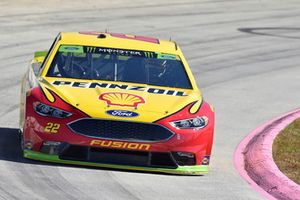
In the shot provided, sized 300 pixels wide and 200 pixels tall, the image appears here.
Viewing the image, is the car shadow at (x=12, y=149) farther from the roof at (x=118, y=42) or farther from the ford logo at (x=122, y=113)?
the roof at (x=118, y=42)

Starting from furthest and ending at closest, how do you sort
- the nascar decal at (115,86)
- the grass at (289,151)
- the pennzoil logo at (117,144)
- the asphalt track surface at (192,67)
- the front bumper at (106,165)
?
the nascar decal at (115,86) → the grass at (289,151) → the front bumper at (106,165) → the pennzoil logo at (117,144) → the asphalt track surface at (192,67)

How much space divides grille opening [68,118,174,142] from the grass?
5.13ft

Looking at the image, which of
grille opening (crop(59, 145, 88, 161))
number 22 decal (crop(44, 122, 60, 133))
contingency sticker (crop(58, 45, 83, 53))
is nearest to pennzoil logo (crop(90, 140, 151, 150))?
grille opening (crop(59, 145, 88, 161))

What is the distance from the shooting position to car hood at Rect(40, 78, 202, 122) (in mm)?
10648

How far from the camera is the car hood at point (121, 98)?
10.6m

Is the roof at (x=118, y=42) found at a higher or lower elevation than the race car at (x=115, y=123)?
higher

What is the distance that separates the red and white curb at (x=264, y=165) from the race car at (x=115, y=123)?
667mm

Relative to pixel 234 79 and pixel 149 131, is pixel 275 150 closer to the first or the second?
pixel 149 131

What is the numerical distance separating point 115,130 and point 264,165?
1949mm

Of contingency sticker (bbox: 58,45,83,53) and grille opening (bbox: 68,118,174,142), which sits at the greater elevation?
contingency sticker (bbox: 58,45,83,53)

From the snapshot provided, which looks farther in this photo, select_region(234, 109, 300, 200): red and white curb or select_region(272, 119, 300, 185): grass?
select_region(272, 119, 300, 185): grass

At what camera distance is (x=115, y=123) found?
34.7ft

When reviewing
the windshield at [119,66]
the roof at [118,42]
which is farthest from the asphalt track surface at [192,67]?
the roof at [118,42]

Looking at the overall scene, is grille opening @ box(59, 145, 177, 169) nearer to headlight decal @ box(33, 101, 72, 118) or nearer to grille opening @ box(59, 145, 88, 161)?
grille opening @ box(59, 145, 88, 161)
